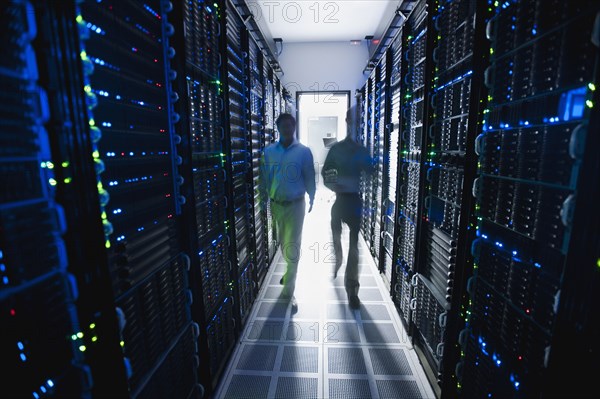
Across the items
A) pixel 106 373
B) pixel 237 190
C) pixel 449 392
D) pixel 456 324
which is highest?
pixel 237 190

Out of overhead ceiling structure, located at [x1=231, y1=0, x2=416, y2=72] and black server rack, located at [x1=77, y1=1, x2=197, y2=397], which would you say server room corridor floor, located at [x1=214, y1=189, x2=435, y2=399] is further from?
overhead ceiling structure, located at [x1=231, y1=0, x2=416, y2=72]

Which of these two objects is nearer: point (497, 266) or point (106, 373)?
point (106, 373)

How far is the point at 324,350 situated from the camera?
2570 millimetres

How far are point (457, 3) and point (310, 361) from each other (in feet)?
9.14

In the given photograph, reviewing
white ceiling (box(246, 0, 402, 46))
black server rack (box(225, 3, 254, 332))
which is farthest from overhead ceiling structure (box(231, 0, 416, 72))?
black server rack (box(225, 3, 254, 332))

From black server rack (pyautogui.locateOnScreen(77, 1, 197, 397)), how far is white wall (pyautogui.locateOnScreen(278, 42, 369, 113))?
6.83 m

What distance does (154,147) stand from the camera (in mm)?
1508

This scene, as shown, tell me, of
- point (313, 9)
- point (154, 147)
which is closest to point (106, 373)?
point (154, 147)

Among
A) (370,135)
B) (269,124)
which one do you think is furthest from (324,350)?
(370,135)

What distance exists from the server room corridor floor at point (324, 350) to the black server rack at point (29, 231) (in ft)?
5.01

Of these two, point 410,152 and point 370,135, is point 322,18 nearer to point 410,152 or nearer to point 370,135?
point 370,135

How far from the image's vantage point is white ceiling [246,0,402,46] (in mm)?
5637

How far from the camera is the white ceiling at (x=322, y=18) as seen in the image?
564cm

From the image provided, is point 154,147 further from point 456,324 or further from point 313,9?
point 313,9
